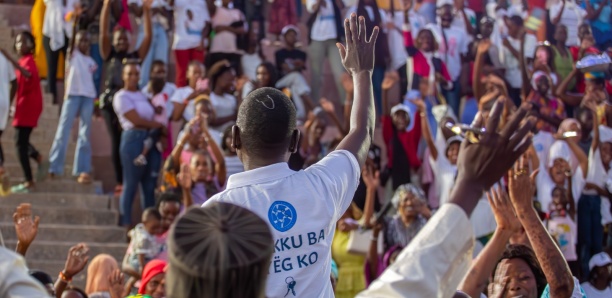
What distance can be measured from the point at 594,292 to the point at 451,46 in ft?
15.2

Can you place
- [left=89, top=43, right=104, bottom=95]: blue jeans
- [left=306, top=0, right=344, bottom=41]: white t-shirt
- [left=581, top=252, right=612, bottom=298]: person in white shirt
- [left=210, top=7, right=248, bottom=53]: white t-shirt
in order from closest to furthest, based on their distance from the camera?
[left=581, top=252, right=612, bottom=298]: person in white shirt → [left=89, top=43, right=104, bottom=95]: blue jeans → [left=210, top=7, right=248, bottom=53]: white t-shirt → [left=306, top=0, right=344, bottom=41]: white t-shirt

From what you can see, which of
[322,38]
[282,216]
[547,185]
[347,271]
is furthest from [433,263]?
[322,38]

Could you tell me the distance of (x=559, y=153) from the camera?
11.4 metres

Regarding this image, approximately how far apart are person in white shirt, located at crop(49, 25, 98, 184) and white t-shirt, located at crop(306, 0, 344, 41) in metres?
2.85

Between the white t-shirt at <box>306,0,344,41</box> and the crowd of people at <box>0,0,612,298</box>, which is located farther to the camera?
the white t-shirt at <box>306,0,344,41</box>

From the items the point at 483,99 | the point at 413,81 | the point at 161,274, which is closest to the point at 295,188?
the point at 161,274

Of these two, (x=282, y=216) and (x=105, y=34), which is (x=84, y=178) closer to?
(x=105, y=34)

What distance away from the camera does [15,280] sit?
204cm

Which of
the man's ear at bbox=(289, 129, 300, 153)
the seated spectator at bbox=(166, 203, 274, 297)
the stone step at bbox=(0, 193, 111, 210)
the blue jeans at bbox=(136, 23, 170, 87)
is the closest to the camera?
the seated spectator at bbox=(166, 203, 274, 297)

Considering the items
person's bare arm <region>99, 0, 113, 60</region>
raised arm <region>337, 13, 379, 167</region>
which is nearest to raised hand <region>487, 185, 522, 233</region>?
raised arm <region>337, 13, 379, 167</region>

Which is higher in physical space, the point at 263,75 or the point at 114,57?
the point at 114,57

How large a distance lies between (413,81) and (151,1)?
3.12 meters

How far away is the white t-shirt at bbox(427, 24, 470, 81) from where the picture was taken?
1349cm

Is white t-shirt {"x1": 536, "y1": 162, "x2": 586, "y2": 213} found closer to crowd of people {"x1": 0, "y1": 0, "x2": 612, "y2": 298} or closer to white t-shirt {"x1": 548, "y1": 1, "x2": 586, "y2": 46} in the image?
crowd of people {"x1": 0, "y1": 0, "x2": 612, "y2": 298}
